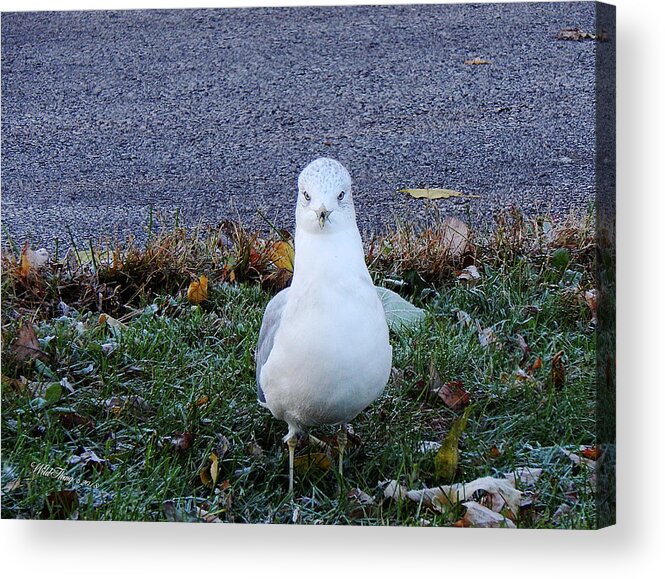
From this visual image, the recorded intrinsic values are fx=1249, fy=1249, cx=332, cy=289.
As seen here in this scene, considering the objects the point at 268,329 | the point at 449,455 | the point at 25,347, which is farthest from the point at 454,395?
the point at 25,347

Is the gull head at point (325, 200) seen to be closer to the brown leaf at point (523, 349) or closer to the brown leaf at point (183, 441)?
the brown leaf at point (523, 349)

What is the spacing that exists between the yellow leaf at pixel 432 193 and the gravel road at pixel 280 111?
18 mm

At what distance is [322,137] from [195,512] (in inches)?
44.4

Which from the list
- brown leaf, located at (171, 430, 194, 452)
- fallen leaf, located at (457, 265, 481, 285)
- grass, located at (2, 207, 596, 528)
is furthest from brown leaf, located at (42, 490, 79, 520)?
fallen leaf, located at (457, 265, 481, 285)

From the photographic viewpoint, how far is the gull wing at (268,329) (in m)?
3.31

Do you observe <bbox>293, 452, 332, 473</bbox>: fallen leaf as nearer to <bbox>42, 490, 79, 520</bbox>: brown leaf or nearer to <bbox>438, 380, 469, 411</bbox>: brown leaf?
<bbox>438, 380, 469, 411</bbox>: brown leaf

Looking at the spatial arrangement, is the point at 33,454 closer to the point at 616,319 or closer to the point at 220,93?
the point at 220,93

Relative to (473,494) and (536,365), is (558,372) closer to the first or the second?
(536,365)

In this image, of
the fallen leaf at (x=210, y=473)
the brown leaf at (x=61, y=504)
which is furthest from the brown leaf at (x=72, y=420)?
the fallen leaf at (x=210, y=473)

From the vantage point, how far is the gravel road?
350 centimetres

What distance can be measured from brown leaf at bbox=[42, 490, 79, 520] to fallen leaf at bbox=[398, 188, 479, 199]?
1285 mm

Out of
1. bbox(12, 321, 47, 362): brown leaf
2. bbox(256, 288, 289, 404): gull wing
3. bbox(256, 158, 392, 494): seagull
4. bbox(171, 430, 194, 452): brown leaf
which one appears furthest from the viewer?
bbox(12, 321, 47, 362): brown leaf

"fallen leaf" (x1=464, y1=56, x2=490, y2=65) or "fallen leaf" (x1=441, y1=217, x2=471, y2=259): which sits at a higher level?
"fallen leaf" (x1=464, y1=56, x2=490, y2=65)

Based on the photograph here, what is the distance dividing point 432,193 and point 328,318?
66cm
